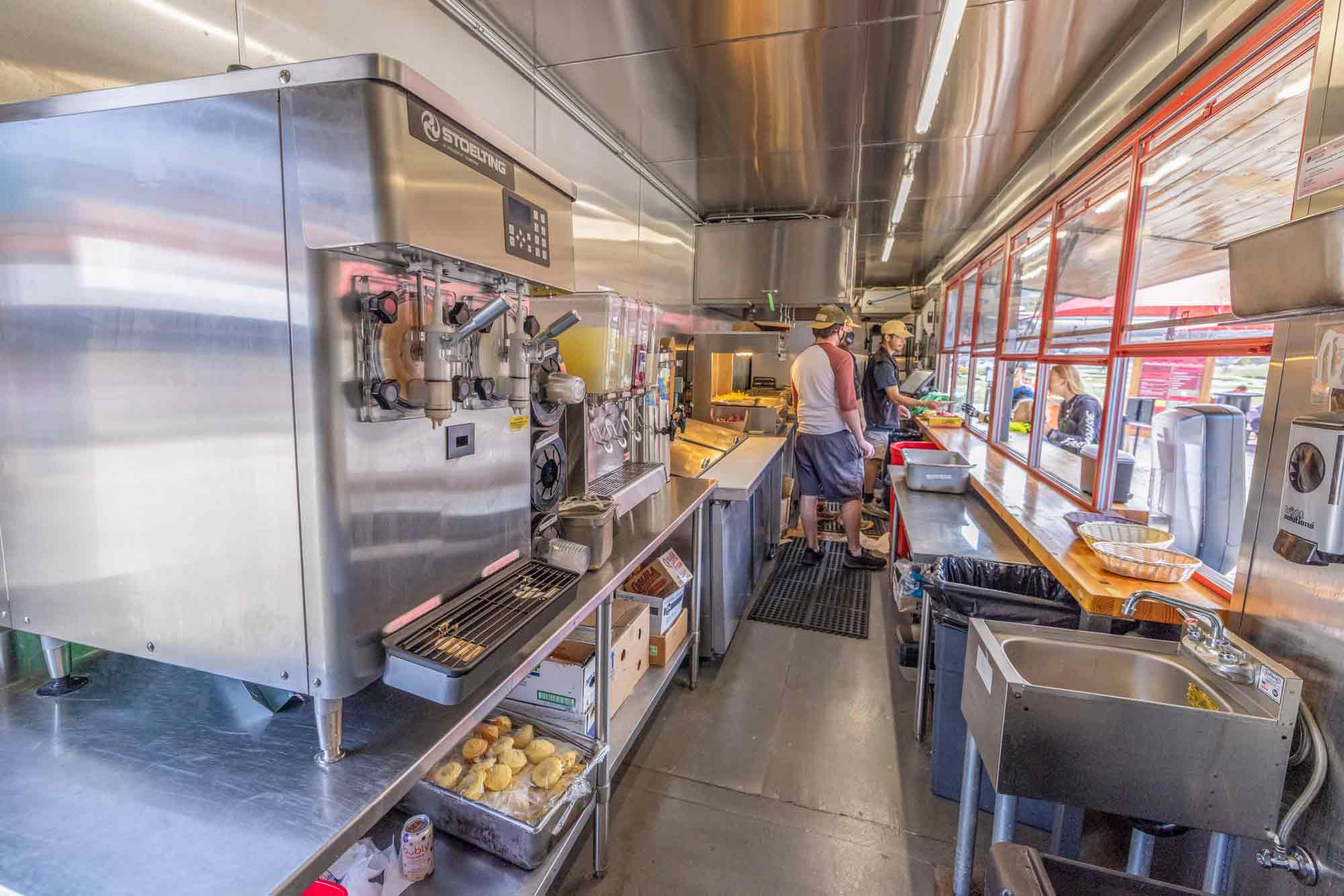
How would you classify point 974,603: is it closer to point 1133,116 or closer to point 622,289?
point 1133,116

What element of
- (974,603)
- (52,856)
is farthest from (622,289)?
(52,856)

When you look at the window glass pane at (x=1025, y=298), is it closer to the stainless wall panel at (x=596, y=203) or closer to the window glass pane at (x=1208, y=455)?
the window glass pane at (x=1208, y=455)

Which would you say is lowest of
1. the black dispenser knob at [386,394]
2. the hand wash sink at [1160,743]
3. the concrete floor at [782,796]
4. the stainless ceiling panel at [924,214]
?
the concrete floor at [782,796]

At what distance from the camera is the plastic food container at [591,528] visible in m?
1.67

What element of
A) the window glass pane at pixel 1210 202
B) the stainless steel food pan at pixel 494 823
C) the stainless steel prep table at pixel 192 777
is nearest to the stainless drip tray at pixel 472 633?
the stainless steel prep table at pixel 192 777

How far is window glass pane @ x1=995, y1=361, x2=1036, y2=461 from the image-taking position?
459 centimetres

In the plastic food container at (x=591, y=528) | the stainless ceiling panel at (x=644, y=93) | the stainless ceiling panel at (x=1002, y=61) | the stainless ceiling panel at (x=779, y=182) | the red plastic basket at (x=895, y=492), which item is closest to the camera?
the plastic food container at (x=591, y=528)

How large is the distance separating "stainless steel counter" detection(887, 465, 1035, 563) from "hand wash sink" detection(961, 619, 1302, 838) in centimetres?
87

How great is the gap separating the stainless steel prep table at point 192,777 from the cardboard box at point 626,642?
25.3 inches

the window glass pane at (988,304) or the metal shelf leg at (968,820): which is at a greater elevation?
the window glass pane at (988,304)

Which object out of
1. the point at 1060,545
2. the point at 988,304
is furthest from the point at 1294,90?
the point at 988,304

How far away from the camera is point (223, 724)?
100 centimetres

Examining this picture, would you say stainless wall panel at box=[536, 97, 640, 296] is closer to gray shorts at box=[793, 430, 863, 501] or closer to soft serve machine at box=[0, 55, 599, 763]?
gray shorts at box=[793, 430, 863, 501]

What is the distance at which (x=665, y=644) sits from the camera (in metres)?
2.46
